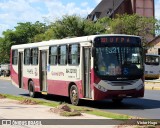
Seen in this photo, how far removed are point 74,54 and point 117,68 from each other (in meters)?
2.44

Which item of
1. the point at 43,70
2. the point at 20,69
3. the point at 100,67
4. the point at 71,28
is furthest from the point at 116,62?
the point at 71,28

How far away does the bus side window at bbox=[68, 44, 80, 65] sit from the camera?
Answer: 1949 centimetres

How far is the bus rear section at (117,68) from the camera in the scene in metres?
18.0

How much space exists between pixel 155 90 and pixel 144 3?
76.2m

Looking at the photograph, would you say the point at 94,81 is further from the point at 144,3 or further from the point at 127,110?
the point at 144,3

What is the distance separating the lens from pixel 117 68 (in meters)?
18.2

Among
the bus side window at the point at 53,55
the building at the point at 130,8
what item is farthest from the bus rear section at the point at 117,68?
the building at the point at 130,8

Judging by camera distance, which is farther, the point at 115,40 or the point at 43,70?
the point at 43,70

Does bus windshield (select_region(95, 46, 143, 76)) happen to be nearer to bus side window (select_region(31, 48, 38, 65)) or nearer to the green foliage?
bus side window (select_region(31, 48, 38, 65))

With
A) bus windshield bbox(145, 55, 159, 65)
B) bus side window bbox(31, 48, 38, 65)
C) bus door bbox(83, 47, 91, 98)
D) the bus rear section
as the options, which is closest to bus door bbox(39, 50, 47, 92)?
bus side window bbox(31, 48, 38, 65)

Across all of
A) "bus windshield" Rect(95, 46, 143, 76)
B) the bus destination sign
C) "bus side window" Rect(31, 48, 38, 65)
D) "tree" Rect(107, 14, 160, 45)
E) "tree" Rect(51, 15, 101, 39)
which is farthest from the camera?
"tree" Rect(51, 15, 101, 39)

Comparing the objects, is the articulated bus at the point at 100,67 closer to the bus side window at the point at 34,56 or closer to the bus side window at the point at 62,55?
the bus side window at the point at 62,55

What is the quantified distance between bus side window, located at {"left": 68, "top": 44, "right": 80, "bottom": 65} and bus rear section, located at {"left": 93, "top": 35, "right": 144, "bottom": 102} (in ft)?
4.90

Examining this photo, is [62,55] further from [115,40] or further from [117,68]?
[117,68]
